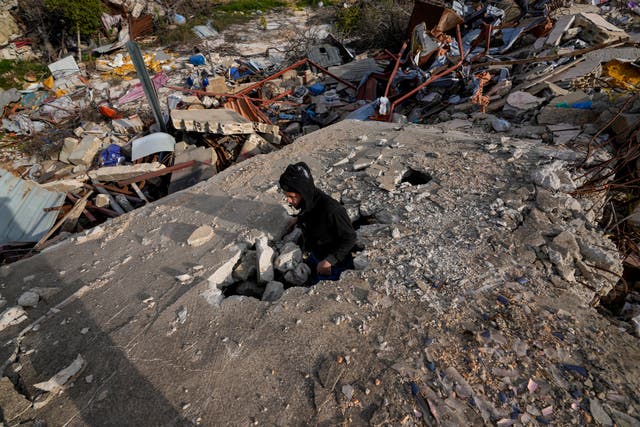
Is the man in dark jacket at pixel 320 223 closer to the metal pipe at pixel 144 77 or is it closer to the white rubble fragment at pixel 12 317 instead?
the white rubble fragment at pixel 12 317

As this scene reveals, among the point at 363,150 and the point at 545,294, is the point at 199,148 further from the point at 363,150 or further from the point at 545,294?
the point at 545,294

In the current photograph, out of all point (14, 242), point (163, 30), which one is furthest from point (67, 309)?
point (163, 30)

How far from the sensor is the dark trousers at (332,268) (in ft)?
8.22

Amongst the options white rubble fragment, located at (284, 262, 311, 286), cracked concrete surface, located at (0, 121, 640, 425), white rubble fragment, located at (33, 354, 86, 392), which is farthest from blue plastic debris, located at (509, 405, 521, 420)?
white rubble fragment, located at (33, 354, 86, 392)

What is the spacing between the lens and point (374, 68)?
25.8 feet

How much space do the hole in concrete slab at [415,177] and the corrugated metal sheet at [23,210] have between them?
467cm

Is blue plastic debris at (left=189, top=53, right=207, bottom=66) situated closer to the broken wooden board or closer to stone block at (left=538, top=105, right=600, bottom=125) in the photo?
the broken wooden board

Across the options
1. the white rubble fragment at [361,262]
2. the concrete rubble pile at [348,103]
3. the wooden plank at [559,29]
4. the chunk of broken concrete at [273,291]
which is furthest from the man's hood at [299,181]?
the wooden plank at [559,29]

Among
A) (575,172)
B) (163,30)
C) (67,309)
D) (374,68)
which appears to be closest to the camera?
(67,309)

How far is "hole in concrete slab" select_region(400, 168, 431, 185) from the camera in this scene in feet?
11.6

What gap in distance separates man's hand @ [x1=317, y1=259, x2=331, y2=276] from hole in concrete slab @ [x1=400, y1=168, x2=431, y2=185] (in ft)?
5.20

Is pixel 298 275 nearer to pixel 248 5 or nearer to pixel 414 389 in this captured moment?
pixel 414 389

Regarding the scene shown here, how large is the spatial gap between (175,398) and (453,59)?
23.1 feet

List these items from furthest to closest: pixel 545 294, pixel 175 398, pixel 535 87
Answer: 1. pixel 535 87
2. pixel 545 294
3. pixel 175 398
